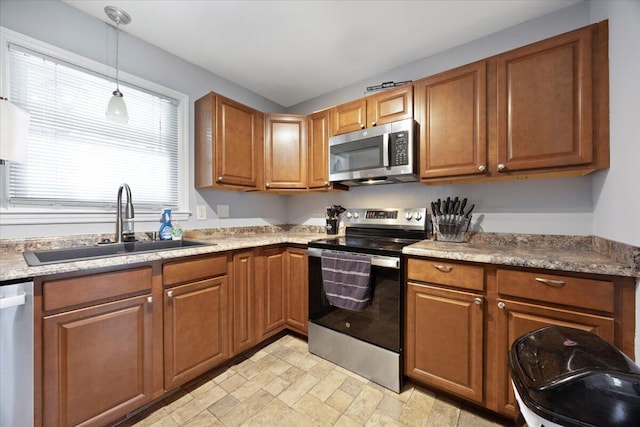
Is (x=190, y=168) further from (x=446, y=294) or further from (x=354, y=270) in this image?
(x=446, y=294)

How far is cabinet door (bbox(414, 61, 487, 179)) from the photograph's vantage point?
162cm

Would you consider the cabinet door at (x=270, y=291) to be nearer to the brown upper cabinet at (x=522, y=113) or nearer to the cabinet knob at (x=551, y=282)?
the brown upper cabinet at (x=522, y=113)

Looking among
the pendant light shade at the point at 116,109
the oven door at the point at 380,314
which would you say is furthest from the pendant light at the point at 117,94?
the oven door at the point at 380,314

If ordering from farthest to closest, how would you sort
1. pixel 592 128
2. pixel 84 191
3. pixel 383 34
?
pixel 383 34 → pixel 84 191 → pixel 592 128

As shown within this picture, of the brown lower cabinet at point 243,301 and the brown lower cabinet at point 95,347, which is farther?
the brown lower cabinet at point 243,301

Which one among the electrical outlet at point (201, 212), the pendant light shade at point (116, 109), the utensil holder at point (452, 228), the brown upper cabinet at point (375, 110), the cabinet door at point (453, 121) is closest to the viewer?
the pendant light shade at point (116, 109)

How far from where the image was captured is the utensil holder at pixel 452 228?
5.96ft

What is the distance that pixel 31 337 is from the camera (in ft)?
3.34

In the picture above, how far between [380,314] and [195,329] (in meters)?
1.22

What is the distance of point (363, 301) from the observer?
1.67 metres

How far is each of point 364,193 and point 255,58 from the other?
1548 mm

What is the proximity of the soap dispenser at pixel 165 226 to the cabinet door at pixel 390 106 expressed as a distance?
1769 millimetres

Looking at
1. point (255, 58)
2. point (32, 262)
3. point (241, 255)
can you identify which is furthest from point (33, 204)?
point (255, 58)

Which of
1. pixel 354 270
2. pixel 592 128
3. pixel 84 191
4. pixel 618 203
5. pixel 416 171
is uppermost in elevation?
pixel 592 128
